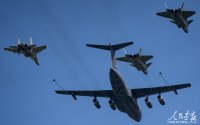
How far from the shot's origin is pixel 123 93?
2933 inches

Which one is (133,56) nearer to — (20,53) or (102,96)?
(102,96)

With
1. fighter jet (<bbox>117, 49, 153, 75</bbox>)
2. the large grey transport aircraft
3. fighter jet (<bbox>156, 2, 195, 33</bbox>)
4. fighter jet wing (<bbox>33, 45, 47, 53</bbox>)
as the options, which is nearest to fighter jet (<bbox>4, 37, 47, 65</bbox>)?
fighter jet wing (<bbox>33, 45, 47, 53</bbox>)

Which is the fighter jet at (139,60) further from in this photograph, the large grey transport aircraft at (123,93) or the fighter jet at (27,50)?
the fighter jet at (27,50)

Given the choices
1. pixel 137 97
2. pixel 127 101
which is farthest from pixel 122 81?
pixel 137 97

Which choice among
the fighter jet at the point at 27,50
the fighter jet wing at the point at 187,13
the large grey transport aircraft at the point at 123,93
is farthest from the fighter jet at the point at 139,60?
the fighter jet at the point at 27,50

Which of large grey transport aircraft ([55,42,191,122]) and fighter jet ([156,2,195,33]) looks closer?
large grey transport aircraft ([55,42,191,122])

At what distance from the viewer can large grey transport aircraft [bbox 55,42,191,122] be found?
73.4 metres

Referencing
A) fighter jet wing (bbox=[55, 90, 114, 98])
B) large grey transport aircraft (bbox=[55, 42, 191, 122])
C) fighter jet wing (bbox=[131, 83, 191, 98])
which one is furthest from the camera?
fighter jet wing (bbox=[55, 90, 114, 98])

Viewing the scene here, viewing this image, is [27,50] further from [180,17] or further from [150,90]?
[180,17]

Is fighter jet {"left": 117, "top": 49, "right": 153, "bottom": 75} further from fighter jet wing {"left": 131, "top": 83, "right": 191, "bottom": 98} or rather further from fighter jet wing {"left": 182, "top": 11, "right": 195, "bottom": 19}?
fighter jet wing {"left": 182, "top": 11, "right": 195, "bottom": 19}

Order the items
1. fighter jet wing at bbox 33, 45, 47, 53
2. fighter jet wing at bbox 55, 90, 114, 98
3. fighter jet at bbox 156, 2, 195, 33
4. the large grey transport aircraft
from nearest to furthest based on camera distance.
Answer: the large grey transport aircraft, fighter jet at bbox 156, 2, 195, 33, fighter jet wing at bbox 55, 90, 114, 98, fighter jet wing at bbox 33, 45, 47, 53

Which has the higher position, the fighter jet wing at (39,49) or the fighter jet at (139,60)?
the fighter jet wing at (39,49)

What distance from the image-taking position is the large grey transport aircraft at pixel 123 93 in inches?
2889

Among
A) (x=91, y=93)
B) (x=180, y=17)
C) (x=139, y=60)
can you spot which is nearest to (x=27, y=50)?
(x=91, y=93)
